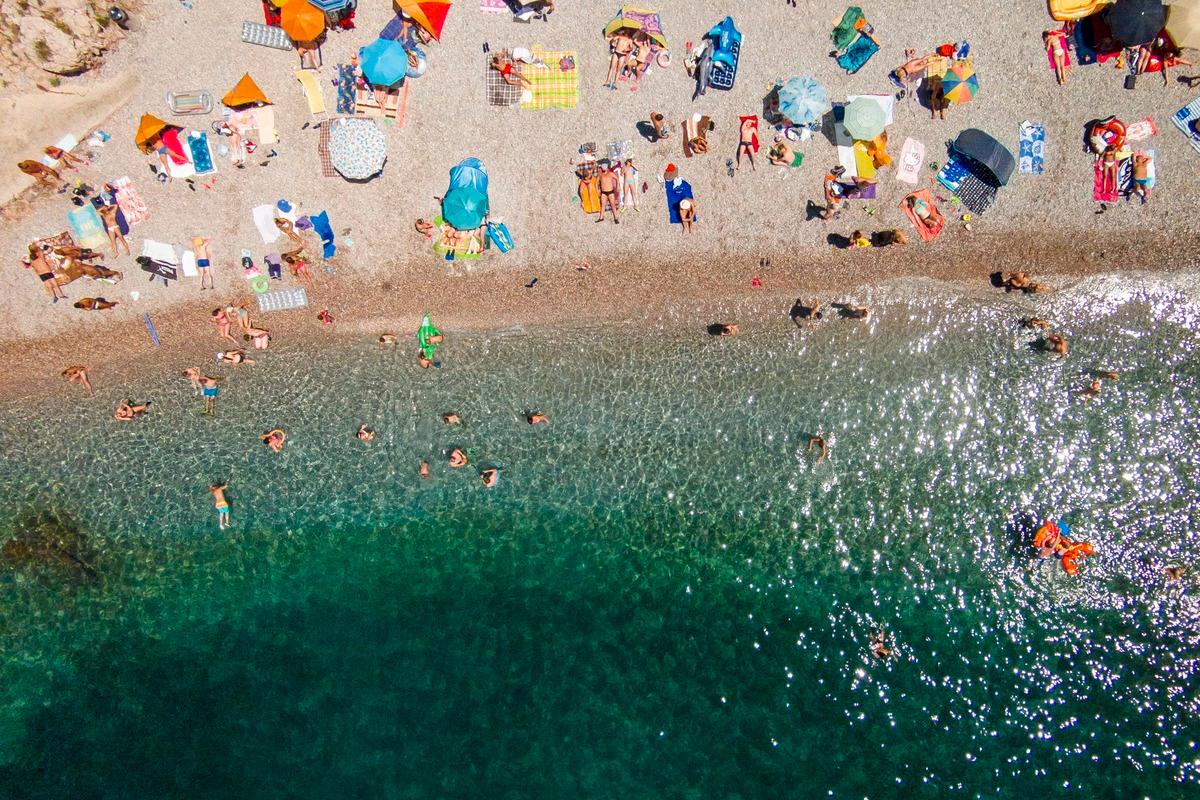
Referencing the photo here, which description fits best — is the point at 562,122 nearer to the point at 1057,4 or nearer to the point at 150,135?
the point at 150,135

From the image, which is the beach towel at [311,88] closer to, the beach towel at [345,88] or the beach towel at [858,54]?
the beach towel at [345,88]

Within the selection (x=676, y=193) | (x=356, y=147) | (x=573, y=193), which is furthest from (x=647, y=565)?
(x=356, y=147)

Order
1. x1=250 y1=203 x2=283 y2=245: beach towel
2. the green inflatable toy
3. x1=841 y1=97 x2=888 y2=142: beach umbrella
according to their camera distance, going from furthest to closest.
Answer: the green inflatable toy, x1=250 y1=203 x2=283 y2=245: beach towel, x1=841 y1=97 x2=888 y2=142: beach umbrella

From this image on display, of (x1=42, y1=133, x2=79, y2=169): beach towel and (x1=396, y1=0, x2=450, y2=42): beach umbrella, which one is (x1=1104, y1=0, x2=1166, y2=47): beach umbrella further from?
(x1=42, y1=133, x2=79, y2=169): beach towel

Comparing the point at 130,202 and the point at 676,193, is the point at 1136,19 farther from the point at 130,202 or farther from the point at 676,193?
the point at 130,202

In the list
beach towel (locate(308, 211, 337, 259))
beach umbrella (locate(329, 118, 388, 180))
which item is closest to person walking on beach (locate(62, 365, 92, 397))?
beach towel (locate(308, 211, 337, 259))

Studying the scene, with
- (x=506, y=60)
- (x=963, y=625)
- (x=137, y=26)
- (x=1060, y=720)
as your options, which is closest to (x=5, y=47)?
(x=137, y=26)

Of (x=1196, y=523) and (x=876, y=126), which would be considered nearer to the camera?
(x=876, y=126)
